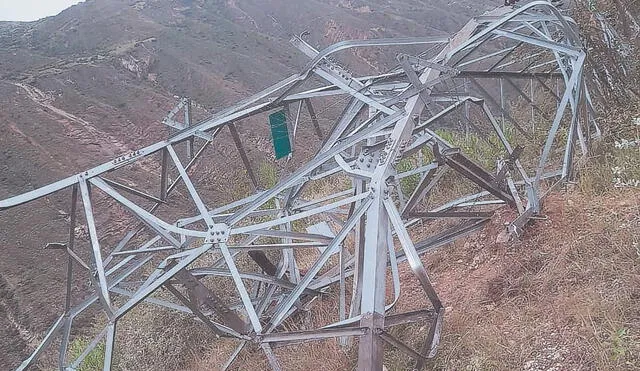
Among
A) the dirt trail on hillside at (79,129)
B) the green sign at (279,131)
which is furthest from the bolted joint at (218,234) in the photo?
the dirt trail on hillside at (79,129)

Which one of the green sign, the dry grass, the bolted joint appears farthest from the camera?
the green sign

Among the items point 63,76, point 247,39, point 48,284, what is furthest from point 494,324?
point 247,39

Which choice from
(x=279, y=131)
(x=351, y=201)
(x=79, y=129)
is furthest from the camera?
(x=79, y=129)

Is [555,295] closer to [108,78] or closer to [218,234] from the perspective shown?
[218,234]

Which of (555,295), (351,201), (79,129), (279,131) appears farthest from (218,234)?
(79,129)

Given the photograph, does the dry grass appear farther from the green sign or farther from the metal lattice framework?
the green sign

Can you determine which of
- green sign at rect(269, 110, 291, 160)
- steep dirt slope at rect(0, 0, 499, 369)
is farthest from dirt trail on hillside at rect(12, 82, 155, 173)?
green sign at rect(269, 110, 291, 160)

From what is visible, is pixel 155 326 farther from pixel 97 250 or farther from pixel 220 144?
pixel 220 144

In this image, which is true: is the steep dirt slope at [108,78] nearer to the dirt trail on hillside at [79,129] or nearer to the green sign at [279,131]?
the dirt trail on hillside at [79,129]
